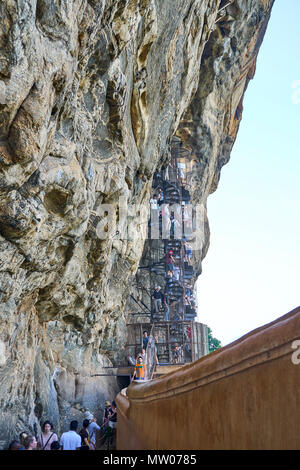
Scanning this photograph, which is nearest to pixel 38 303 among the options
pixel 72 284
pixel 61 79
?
pixel 72 284

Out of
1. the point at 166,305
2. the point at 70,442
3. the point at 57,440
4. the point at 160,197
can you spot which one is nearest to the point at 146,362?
the point at 166,305

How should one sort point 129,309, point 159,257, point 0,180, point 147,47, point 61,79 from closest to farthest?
1. point 0,180
2. point 61,79
3. point 147,47
4. point 129,309
5. point 159,257

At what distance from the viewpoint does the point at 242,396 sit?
87.0 inches

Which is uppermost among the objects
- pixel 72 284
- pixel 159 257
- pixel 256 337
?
pixel 159 257

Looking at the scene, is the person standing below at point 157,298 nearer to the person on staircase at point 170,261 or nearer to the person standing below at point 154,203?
the person on staircase at point 170,261

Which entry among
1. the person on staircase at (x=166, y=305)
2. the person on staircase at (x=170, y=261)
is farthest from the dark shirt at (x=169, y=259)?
the person on staircase at (x=166, y=305)

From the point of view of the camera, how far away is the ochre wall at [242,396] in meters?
1.88

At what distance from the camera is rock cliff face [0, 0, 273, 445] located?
18.6 feet

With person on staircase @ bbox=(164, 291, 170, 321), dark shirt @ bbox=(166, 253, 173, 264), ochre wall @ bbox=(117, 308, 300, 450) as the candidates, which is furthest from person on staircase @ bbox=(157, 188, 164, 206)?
ochre wall @ bbox=(117, 308, 300, 450)

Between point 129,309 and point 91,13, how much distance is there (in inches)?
573

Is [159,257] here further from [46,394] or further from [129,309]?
[46,394]

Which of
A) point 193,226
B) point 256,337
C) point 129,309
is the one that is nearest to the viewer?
point 256,337

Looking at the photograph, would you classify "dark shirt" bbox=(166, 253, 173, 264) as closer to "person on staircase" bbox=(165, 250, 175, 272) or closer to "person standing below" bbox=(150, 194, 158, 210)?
"person on staircase" bbox=(165, 250, 175, 272)

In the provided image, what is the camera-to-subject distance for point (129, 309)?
19688mm
